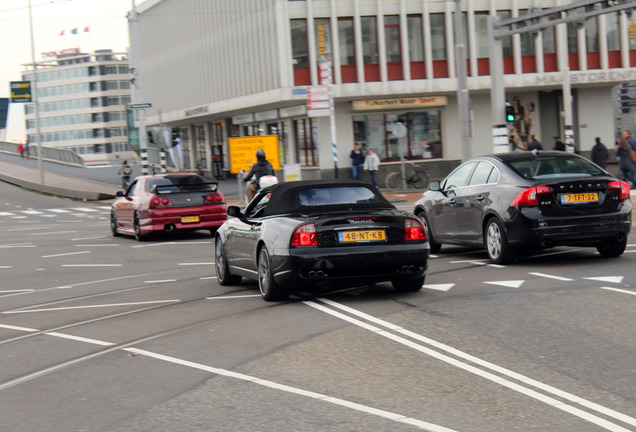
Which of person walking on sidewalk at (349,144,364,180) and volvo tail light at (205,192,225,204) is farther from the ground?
person walking on sidewalk at (349,144,364,180)

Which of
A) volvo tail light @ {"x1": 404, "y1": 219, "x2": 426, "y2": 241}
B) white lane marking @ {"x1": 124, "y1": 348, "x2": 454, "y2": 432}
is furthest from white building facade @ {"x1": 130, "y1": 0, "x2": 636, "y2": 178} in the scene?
white lane marking @ {"x1": 124, "y1": 348, "x2": 454, "y2": 432}

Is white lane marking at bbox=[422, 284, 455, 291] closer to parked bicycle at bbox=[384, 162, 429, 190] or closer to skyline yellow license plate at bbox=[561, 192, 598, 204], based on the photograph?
skyline yellow license plate at bbox=[561, 192, 598, 204]

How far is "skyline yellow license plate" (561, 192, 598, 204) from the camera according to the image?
11852mm

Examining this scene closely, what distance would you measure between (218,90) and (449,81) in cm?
1395

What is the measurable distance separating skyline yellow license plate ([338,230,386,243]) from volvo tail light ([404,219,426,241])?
270 mm

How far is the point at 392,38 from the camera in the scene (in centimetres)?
4288

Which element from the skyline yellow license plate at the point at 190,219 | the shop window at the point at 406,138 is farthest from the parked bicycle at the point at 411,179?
the skyline yellow license plate at the point at 190,219

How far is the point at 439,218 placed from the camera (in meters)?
→ 14.1

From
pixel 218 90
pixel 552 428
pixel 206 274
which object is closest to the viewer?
pixel 552 428

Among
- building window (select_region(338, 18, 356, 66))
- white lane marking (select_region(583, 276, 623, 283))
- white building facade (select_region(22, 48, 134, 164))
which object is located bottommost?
white lane marking (select_region(583, 276, 623, 283))

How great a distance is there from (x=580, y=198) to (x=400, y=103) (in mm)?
32083

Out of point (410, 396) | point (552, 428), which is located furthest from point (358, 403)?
point (552, 428)

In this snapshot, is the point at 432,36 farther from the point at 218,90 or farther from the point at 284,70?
the point at 218,90

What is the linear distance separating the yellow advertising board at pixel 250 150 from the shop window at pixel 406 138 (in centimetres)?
999
